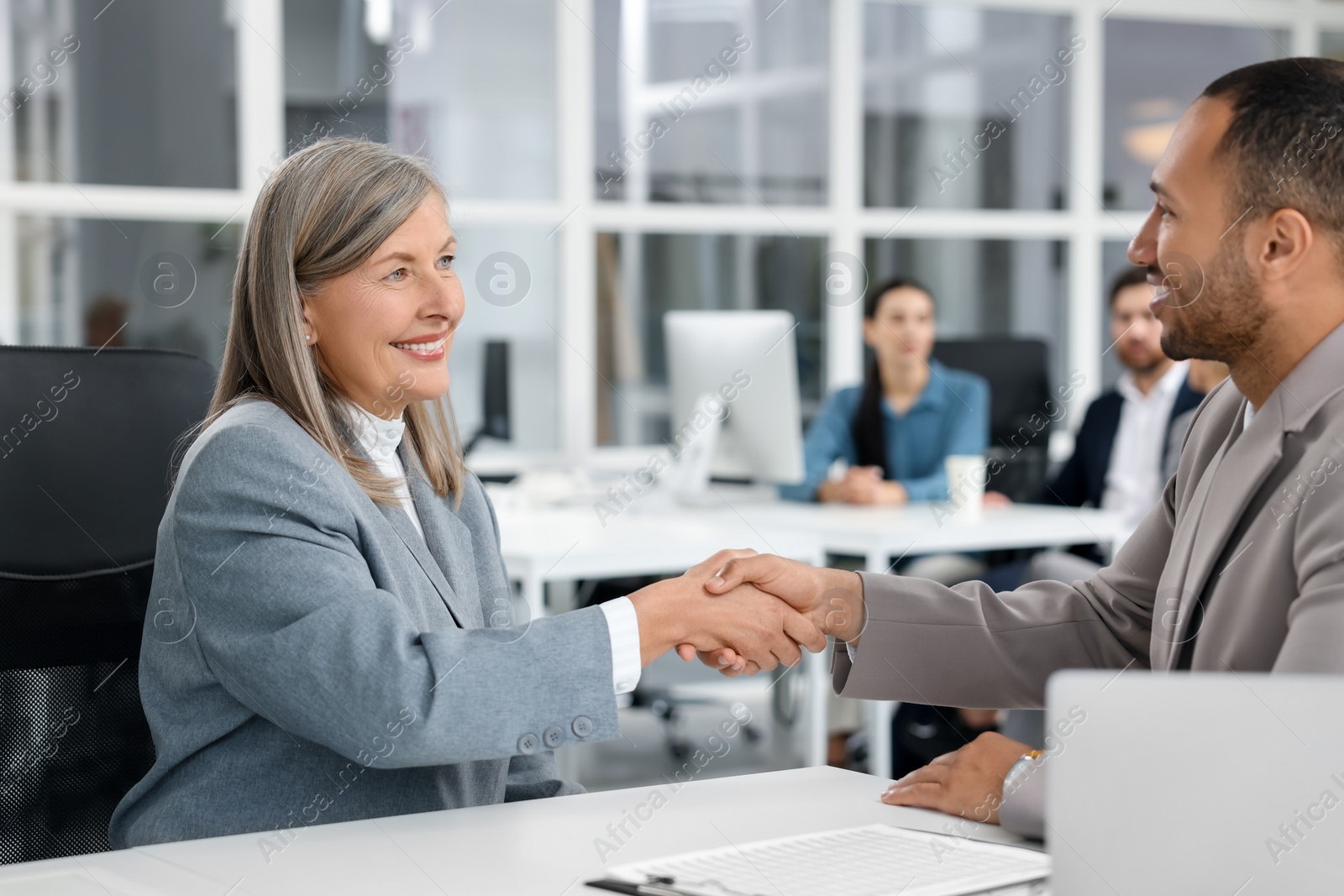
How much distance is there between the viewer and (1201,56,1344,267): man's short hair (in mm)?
1232

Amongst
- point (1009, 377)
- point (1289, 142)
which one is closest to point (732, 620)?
point (1289, 142)

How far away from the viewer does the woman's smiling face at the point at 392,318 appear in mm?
1471

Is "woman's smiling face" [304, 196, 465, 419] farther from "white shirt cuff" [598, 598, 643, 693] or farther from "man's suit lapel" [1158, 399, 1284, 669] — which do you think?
"man's suit lapel" [1158, 399, 1284, 669]

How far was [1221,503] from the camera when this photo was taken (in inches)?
49.8

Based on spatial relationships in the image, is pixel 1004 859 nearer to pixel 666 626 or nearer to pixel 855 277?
pixel 666 626

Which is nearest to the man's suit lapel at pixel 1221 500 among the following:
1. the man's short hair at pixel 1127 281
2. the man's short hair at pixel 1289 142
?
the man's short hair at pixel 1289 142

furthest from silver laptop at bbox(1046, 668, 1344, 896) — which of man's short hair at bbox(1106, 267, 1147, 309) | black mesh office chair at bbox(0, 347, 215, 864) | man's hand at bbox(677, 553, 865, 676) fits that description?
man's short hair at bbox(1106, 267, 1147, 309)

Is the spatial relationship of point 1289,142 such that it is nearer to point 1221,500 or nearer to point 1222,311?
point 1222,311

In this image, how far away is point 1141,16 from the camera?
605 cm

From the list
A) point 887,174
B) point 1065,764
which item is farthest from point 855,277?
point 1065,764

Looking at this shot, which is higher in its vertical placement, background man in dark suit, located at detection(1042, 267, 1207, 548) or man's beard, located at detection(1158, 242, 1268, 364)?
man's beard, located at detection(1158, 242, 1268, 364)

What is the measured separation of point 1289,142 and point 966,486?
7.89 ft

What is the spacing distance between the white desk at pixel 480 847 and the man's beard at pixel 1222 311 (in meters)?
0.55

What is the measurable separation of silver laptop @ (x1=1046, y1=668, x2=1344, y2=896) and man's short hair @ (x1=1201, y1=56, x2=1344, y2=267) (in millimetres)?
699
